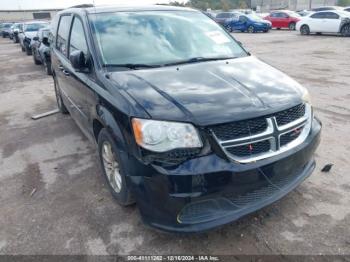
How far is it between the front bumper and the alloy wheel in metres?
0.58

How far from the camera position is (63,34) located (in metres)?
4.80

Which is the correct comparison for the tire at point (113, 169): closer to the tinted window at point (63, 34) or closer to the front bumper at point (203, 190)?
the front bumper at point (203, 190)

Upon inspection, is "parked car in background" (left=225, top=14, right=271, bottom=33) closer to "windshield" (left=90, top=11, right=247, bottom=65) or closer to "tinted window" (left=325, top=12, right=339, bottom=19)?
"tinted window" (left=325, top=12, right=339, bottom=19)

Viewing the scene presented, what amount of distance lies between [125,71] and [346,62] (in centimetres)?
999

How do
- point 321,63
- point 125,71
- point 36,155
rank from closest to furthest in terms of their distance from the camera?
point 125,71 → point 36,155 → point 321,63

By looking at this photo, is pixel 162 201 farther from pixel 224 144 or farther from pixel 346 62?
pixel 346 62

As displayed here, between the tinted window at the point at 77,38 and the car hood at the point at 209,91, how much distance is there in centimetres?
85

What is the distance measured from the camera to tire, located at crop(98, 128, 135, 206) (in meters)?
2.89

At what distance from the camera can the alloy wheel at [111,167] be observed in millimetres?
3141

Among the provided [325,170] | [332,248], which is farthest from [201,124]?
[325,170]

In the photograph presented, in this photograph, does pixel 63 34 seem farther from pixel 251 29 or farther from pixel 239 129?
pixel 251 29

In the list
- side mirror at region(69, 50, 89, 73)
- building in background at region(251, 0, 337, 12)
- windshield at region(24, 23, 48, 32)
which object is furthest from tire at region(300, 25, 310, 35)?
building in background at region(251, 0, 337, 12)

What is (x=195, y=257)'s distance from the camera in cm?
258

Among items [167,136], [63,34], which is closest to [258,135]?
[167,136]
